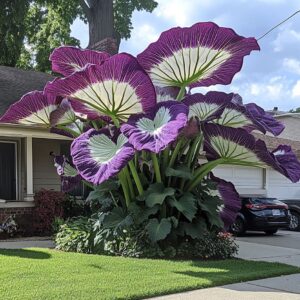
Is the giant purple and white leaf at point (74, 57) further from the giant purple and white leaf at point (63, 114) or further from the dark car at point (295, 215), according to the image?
the dark car at point (295, 215)

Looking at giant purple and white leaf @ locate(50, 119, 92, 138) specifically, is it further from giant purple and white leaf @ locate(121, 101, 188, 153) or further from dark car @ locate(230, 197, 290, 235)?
dark car @ locate(230, 197, 290, 235)

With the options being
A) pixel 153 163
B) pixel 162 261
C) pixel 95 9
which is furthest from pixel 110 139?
pixel 95 9

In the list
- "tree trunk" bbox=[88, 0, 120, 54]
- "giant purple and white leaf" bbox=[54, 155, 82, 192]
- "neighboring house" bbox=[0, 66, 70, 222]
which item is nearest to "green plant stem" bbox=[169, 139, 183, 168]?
"giant purple and white leaf" bbox=[54, 155, 82, 192]

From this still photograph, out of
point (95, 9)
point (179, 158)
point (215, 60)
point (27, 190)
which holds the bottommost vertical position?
point (27, 190)

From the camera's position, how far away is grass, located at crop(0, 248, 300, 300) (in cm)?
651

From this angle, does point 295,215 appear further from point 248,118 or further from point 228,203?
point 248,118

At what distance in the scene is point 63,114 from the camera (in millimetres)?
10828

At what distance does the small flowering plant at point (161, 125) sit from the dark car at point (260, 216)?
488 centimetres

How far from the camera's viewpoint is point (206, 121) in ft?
33.5

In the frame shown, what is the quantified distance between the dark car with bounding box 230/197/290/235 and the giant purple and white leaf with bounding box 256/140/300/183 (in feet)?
16.4

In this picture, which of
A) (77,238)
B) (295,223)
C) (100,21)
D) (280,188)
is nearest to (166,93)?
(77,238)

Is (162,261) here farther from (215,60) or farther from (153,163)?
(215,60)

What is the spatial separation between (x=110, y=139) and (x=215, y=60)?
8.10 feet

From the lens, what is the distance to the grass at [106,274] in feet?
21.4
